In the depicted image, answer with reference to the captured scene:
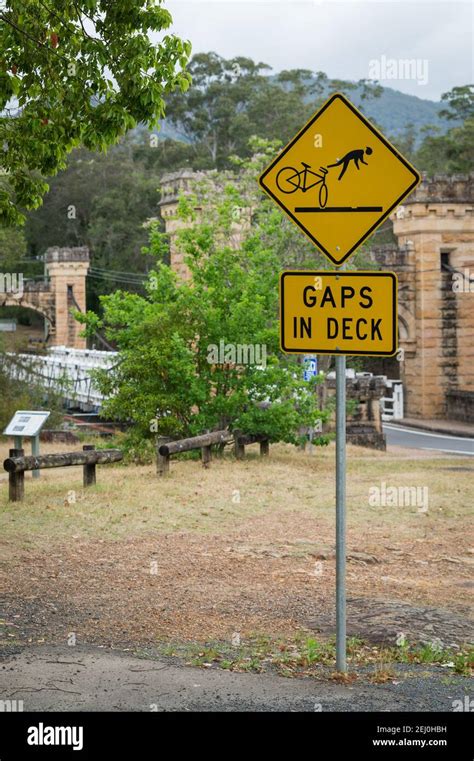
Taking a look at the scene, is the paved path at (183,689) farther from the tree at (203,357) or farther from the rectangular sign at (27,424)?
the tree at (203,357)

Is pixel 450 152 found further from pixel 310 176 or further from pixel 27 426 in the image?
pixel 310 176

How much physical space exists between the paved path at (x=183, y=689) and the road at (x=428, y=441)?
18531 millimetres

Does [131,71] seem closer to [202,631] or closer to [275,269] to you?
[202,631]

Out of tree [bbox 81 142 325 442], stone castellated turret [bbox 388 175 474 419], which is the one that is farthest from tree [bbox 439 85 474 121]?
tree [bbox 81 142 325 442]

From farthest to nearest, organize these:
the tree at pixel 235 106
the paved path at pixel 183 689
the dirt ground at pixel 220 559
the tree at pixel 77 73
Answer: the tree at pixel 235 106 < the tree at pixel 77 73 < the dirt ground at pixel 220 559 < the paved path at pixel 183 689

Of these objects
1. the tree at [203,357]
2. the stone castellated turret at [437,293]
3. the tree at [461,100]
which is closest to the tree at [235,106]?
the tree at [461,100]

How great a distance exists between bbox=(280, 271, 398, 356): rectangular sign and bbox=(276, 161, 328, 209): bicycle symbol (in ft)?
1.63

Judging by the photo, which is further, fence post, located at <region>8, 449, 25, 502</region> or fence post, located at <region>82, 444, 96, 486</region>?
fence post, located at <region>82, 444, 96, 486</region>

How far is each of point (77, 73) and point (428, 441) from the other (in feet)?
68.0

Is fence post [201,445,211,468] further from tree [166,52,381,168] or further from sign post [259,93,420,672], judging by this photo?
tree [166,52,381,168]

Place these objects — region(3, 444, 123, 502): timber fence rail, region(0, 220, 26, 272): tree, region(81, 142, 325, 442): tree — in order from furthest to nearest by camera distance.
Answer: region(0, 220, 26, 272): tree → region(81, 142, 325, 442): tree → region(3, 444, 123, 502): timber fence rail

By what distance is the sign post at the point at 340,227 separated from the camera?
636 centimetres

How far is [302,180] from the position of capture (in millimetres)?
6590

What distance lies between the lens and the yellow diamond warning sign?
20.9 ft
